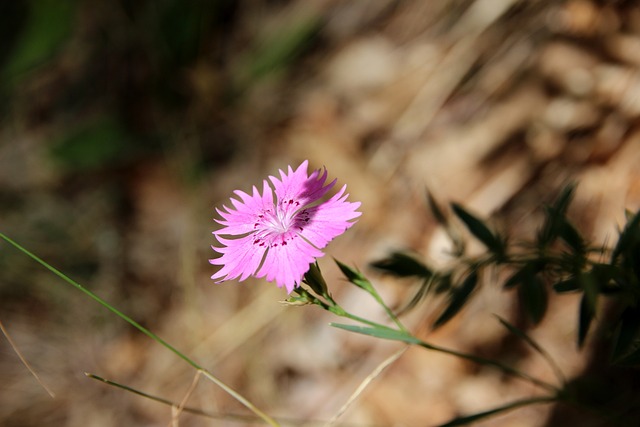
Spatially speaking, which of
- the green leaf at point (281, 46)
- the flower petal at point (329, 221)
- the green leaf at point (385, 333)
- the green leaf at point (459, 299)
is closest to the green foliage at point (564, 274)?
the green leaf at point (459, 299)

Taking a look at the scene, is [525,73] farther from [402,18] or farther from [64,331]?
[64,331]

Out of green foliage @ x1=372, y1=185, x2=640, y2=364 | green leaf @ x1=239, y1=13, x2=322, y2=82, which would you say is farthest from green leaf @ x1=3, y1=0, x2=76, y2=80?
green foliage @ x1=372, y1=185, x2=640, y2=364

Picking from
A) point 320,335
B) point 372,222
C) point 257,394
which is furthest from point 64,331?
point 372,222

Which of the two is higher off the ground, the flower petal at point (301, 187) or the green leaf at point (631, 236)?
the flower petal at point (301, 187)

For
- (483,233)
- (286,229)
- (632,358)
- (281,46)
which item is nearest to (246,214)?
(286,229)

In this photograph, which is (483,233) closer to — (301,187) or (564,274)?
(564,274)

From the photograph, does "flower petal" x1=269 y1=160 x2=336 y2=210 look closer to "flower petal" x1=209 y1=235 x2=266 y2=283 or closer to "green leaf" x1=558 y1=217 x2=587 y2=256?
"flower petal" x1=209 y1=235 x2=266 y2=283

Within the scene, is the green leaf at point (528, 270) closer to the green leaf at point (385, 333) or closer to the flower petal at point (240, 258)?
the green leaf at point (385, 333)
